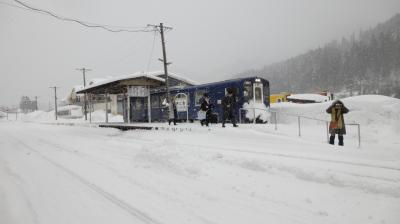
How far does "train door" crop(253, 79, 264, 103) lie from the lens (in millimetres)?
20344

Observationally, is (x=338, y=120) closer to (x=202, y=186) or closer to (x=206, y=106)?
(x=202, y=186)

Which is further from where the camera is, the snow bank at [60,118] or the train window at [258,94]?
the snow bank at [60,118]

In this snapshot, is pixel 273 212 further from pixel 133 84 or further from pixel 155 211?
pixel 133 84

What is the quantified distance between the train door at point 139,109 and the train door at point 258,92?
11.8 meters

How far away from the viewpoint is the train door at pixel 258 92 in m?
20.3

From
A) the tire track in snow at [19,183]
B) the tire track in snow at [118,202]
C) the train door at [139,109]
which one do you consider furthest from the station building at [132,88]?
the tire track in snow at [118,202]

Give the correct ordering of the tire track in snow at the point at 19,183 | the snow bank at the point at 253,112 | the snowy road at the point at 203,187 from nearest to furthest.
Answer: the snowy road at the point at 203,187 → the tire track in snow at the point at 19,183 → the snow bank at the point at 253,112

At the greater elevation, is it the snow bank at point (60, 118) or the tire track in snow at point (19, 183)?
the snow bank at point (60, 118)

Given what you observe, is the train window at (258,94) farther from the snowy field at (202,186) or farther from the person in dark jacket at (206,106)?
the snowy field at (202,186)

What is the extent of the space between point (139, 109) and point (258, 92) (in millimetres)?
13219

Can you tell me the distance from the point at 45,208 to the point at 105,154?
18.5 feet

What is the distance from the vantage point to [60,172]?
773 centimetres

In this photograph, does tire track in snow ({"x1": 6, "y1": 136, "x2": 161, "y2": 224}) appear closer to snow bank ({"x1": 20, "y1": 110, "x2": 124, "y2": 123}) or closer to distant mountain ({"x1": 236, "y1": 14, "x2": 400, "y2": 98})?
snow bank ({"x1": 20, "y1": 110, "x2": 124, "y2": 123})

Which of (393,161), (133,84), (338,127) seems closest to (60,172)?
(393,161)
